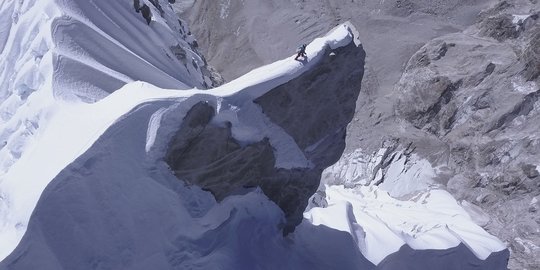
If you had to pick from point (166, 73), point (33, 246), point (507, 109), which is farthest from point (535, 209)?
point (33, 246)

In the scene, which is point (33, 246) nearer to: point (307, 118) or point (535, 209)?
point (307, 118)

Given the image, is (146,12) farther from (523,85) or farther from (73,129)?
(523,85)

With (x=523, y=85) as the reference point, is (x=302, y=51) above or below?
above

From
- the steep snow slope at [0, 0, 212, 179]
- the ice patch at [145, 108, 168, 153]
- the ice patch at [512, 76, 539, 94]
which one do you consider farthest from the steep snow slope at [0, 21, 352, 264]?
the ice patch at [512, 76, 539, 94]

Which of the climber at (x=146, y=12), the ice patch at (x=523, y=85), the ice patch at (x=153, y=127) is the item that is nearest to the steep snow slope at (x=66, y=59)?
the climber at (x=146, y=12)

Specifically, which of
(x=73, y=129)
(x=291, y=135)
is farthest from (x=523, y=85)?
(x=73, y=129)

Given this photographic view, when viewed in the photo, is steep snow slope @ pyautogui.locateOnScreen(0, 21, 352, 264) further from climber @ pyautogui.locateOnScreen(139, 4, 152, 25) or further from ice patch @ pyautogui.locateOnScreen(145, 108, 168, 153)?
climber @ pyautogui.locateOnScreen(139, 4, 152, 25)
